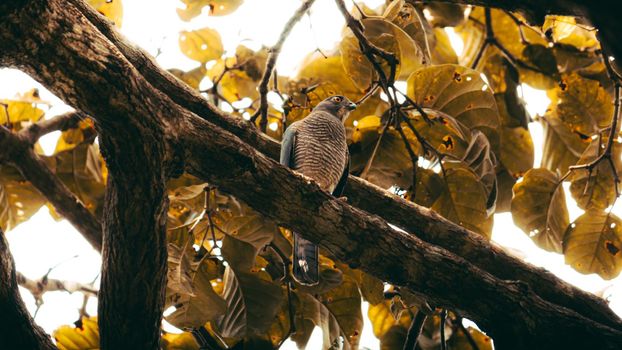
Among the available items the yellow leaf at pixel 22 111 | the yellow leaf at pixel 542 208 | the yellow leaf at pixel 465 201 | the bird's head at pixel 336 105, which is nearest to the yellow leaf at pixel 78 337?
the yellow leaf at pixel 22 111

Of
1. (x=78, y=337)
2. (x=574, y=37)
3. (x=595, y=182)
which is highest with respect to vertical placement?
(x=574, y=37)

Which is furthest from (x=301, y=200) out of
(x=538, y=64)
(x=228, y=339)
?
(x=538, y=64)

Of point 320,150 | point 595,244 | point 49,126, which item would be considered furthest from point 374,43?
point 49,126

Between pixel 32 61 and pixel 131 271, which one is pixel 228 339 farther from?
pixel 32 61

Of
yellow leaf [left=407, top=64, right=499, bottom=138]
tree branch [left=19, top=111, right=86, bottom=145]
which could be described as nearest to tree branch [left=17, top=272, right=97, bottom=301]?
tree branch [left=19, top=111, right=86, bottom=145]

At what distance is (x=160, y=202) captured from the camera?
245 cm

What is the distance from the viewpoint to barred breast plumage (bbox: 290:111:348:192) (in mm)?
4148

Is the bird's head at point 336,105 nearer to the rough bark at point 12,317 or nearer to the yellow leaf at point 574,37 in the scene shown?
the yellow leaf at point 574,37

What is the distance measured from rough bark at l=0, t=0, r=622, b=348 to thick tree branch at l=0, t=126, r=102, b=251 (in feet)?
6.62

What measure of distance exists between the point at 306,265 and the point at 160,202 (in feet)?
4.16

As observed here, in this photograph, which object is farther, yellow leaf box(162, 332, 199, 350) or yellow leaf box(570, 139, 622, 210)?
yellow leaf box(570, 139, 622, 210)

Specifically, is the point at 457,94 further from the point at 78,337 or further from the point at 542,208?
the point at 78,337

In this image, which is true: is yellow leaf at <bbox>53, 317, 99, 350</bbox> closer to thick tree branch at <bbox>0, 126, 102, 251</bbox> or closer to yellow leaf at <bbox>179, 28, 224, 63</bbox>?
thick tree branch at <bbox>0, 126, 102, 251</bbox>

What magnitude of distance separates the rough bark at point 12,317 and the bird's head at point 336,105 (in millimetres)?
2628
